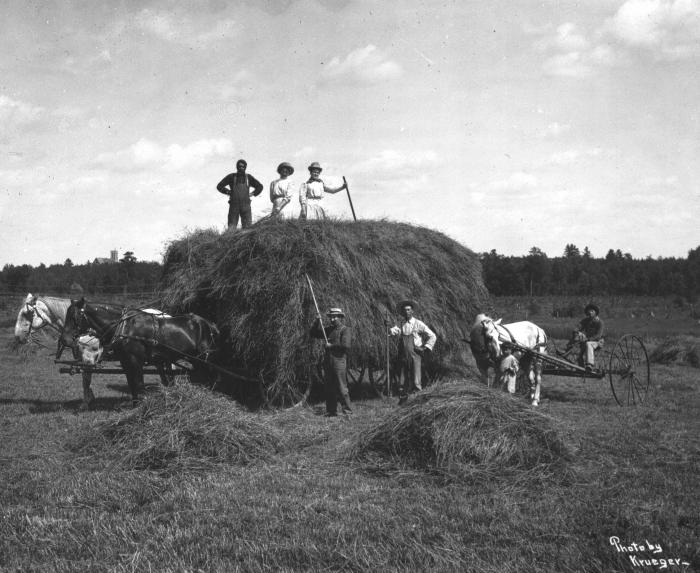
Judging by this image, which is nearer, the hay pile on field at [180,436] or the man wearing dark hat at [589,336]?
the hay pile on field at [180,436]

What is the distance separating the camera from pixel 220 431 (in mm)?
7328

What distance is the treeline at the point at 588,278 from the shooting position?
74.1m

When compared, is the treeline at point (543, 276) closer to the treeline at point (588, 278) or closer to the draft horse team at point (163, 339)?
the treeline at point (588, 278)

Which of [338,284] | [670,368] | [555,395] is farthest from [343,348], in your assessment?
[670,368]

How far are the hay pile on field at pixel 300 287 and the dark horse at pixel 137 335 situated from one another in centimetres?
64

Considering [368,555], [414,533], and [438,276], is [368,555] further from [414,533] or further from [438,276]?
[438,276]

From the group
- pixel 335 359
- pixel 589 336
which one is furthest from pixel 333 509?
pixel 589 336

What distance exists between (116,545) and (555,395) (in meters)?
9.89

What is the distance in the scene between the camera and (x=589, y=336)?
11953 mm

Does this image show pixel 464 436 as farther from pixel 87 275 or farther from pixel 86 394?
pixel 87 275

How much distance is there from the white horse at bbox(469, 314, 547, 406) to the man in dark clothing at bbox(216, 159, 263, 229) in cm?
582

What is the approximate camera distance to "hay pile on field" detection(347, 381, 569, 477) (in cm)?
642
